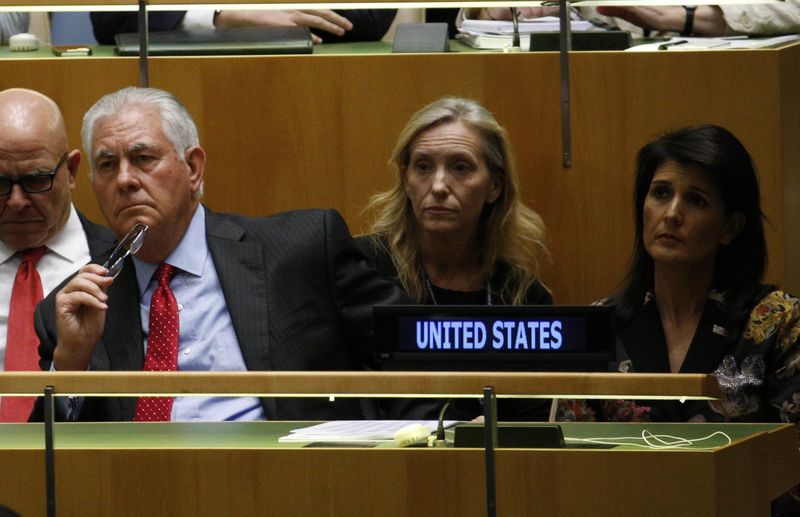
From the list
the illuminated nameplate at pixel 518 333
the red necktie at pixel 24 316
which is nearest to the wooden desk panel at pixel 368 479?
the illuminated nameplate at pixel 518 333

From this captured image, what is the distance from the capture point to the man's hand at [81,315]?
2.70 meters

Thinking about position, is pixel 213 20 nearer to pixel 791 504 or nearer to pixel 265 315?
pixel 265 315

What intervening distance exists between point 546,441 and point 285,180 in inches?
64.6

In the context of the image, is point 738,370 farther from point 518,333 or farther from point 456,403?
point 518,333

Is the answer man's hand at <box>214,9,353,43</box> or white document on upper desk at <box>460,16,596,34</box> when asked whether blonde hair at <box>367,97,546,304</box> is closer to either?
white document on upper desk at <box>460,16,596,34</box>

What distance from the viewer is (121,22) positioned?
4082 millimetres

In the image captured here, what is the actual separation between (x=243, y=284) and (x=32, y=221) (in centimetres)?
57

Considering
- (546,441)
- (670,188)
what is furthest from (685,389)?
(670,188)

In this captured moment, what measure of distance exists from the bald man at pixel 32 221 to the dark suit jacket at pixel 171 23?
2.56 feet

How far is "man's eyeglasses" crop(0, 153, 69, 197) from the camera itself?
10.5 feet

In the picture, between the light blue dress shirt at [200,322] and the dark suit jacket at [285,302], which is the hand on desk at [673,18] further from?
the light blue dress shirt at [200,322]

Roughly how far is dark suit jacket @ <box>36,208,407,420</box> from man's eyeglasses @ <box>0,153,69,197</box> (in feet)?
1.05

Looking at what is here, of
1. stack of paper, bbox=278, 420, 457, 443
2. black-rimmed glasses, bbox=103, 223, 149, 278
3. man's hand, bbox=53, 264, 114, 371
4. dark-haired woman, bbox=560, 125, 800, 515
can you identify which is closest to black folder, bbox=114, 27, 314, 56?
black-rimmed glasses, bbox=103, 223, 149, 278

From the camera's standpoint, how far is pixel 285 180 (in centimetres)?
366
